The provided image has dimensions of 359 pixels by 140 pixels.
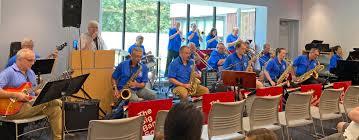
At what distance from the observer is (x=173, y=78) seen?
7.05 metres

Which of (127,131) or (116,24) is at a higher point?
(116,24)

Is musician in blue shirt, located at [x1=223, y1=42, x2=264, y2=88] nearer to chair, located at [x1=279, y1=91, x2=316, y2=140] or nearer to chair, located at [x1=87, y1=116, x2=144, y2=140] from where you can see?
chair, located at [x1=279, y1=91, x2=316, y2=140]

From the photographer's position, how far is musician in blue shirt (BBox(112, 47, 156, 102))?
671cm

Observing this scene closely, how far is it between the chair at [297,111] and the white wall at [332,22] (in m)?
8.61

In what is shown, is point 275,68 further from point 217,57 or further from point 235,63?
point 217,57

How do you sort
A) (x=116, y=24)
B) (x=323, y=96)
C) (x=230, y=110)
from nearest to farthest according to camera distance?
1. (x=230, y=110)
2. (x=323, y=96)
3. (x=116, y=24)

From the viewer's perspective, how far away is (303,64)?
30.5ft

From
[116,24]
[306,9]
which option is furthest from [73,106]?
[306,9]

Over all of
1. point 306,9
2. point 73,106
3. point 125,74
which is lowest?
point 73,106

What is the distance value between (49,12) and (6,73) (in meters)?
4.12

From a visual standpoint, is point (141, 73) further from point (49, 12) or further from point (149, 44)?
point (149, 44)

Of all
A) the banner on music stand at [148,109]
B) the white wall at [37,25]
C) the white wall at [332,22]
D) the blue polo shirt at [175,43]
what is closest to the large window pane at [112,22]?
the blue polo shirt at [175,43]

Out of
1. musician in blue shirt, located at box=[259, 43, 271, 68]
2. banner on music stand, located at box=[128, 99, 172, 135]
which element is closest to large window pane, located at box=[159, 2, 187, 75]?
musician in blue shirt, located at box=[259, 43, 271, 68]

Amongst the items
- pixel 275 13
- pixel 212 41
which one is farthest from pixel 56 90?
pixel 275 13
